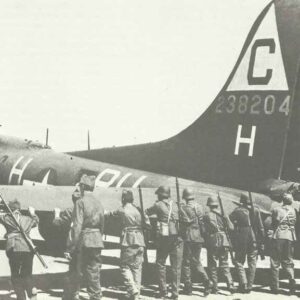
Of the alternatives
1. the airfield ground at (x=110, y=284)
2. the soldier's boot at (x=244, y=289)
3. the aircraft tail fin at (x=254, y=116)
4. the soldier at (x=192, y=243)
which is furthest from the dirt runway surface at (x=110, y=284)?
the aircraft tail fin at (x=254, y=116)

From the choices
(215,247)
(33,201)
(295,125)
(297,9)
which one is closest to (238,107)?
(295,125)

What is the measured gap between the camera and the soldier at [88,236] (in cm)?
845

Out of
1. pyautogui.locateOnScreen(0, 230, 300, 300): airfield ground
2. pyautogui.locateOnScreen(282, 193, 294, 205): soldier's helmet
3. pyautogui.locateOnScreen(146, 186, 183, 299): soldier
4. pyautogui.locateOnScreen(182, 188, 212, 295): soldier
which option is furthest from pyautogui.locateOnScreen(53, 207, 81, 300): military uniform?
pyautogui.locateOnScreen(282, 193, 294, 205): soldier's helmet

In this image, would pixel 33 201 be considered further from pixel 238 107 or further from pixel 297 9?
pixel 297 9

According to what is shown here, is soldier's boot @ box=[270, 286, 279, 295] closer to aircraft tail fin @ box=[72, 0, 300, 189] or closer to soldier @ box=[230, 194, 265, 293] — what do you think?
soldier @ box=[230, 194, 265, 293]

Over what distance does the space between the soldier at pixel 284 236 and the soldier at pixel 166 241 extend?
1.93 m

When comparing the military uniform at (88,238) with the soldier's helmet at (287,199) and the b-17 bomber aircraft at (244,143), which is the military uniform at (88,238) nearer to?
the b-17 bomber aircraft at (244,143)

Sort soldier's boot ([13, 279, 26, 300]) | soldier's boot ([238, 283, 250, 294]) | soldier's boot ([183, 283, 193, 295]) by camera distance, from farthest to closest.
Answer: soldier's boot ([238, 283, 250, 294]), soldier's boot ([183, 283, 193, 295]), soldier's boot ([13, 279, 26, 300])

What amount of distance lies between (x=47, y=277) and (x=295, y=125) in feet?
19.9

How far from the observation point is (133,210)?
31.2 feet

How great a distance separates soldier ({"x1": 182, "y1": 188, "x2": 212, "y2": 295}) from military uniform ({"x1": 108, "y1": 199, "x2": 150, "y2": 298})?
42.1 inches

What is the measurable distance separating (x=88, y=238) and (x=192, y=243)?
2.39m

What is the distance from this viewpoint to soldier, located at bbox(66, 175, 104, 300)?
8.45m

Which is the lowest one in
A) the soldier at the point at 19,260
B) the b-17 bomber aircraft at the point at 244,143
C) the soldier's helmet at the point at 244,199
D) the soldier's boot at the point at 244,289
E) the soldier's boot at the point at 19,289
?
the soldier's boot at the point at 244,289
